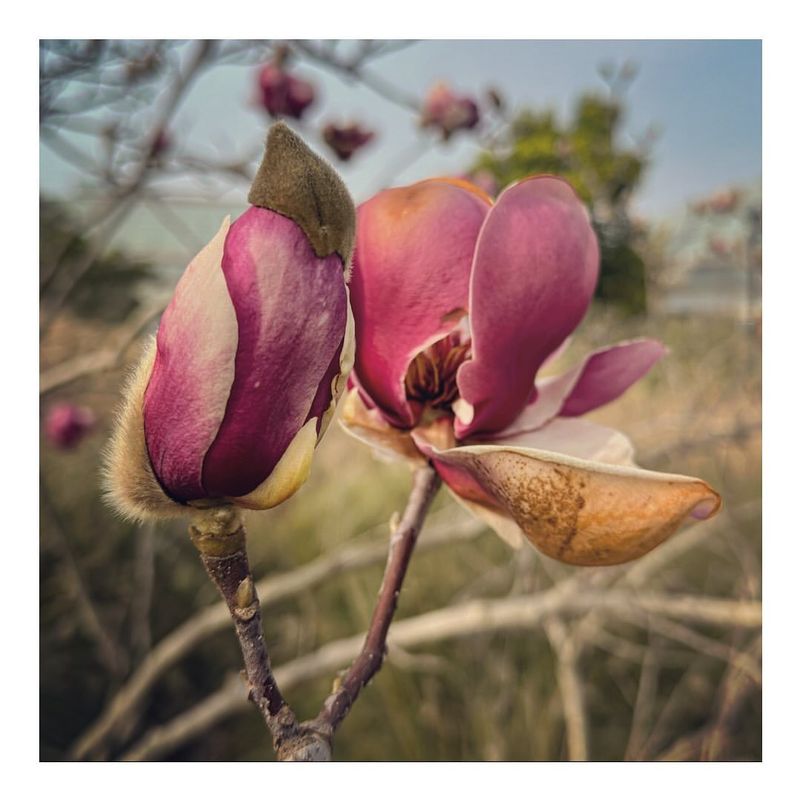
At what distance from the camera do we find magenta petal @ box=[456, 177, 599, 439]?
0.28 m

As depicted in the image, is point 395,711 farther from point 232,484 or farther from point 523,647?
point 232,484

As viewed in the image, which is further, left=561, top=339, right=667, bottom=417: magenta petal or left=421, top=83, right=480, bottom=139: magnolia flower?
left=421, top=83, right=480, bottom=139: magnolia flower

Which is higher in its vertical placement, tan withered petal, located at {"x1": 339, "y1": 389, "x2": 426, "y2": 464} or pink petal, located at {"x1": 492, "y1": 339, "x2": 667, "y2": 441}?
pink petal, located at {"x1": 492, "y1": 339, "x2": 667, "y2": 441}

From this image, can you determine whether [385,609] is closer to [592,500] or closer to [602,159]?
[592,500]

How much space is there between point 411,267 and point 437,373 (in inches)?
2.1

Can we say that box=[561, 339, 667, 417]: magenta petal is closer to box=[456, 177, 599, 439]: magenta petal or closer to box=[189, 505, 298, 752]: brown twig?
box=[456, 177, 599, 439]: magenta petal

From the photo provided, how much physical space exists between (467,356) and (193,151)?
2.74 feet

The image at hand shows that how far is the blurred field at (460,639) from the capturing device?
1.19m

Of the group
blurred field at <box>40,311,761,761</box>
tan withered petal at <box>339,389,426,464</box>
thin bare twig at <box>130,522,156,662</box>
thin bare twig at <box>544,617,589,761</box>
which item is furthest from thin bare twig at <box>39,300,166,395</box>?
thin bare twig at <box>544,617,589,761</box>

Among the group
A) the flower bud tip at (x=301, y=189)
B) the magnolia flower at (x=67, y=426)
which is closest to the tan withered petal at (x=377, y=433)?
the flower bud tip at (x=301, y=189)

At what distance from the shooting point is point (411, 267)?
0.29m

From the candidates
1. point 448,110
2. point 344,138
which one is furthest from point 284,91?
point 448,110

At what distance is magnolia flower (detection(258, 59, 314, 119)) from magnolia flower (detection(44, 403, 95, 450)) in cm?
47
